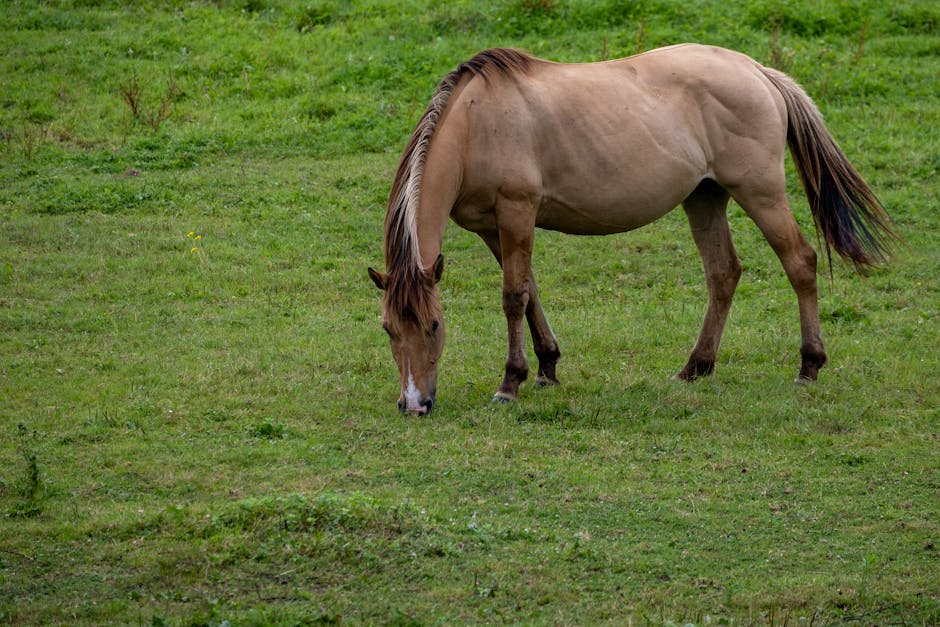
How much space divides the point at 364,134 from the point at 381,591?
9.58 metres

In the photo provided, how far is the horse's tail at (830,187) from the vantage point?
28.9ft

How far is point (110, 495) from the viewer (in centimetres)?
630

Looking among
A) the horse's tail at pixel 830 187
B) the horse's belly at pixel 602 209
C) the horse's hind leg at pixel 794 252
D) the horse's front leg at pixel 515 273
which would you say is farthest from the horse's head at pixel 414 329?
the horse's tail at pixel 830 187

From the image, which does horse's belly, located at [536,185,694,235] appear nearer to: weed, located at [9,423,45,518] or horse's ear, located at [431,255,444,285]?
horse's ear, located at [431,255,444,285]

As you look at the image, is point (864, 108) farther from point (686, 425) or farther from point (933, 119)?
point (686, 425)

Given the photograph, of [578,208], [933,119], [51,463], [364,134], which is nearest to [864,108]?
[933,119]

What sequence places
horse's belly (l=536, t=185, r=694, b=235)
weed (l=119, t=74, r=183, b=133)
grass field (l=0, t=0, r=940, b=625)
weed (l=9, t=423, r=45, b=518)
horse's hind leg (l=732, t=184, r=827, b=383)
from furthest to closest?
weed (l=119, t=74, r=183, b=133), horse's hind leg (l=732, t=184, r=827, b=383), horse's belly (l=536, t=185, r=694, b=235), weed (l=9, t=423, r=45, b=518), grass field (l=0, t=0, r=940, b=625)

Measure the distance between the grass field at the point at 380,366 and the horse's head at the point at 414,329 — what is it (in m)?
0.19

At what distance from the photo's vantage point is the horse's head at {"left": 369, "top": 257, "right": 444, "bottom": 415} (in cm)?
752

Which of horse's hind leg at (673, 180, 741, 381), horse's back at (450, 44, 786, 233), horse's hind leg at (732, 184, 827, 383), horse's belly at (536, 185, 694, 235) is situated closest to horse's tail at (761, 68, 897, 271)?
horse's back at (450, 44, 786, 233)

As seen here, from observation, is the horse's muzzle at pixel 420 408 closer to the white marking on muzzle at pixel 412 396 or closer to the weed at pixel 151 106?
the white marking on muzzle at pixel 412 396

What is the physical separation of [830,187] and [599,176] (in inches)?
76.5

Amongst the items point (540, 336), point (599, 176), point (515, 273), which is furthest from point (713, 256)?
point (515, 273)

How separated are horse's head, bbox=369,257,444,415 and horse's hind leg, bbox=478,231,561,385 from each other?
0.93 metres
